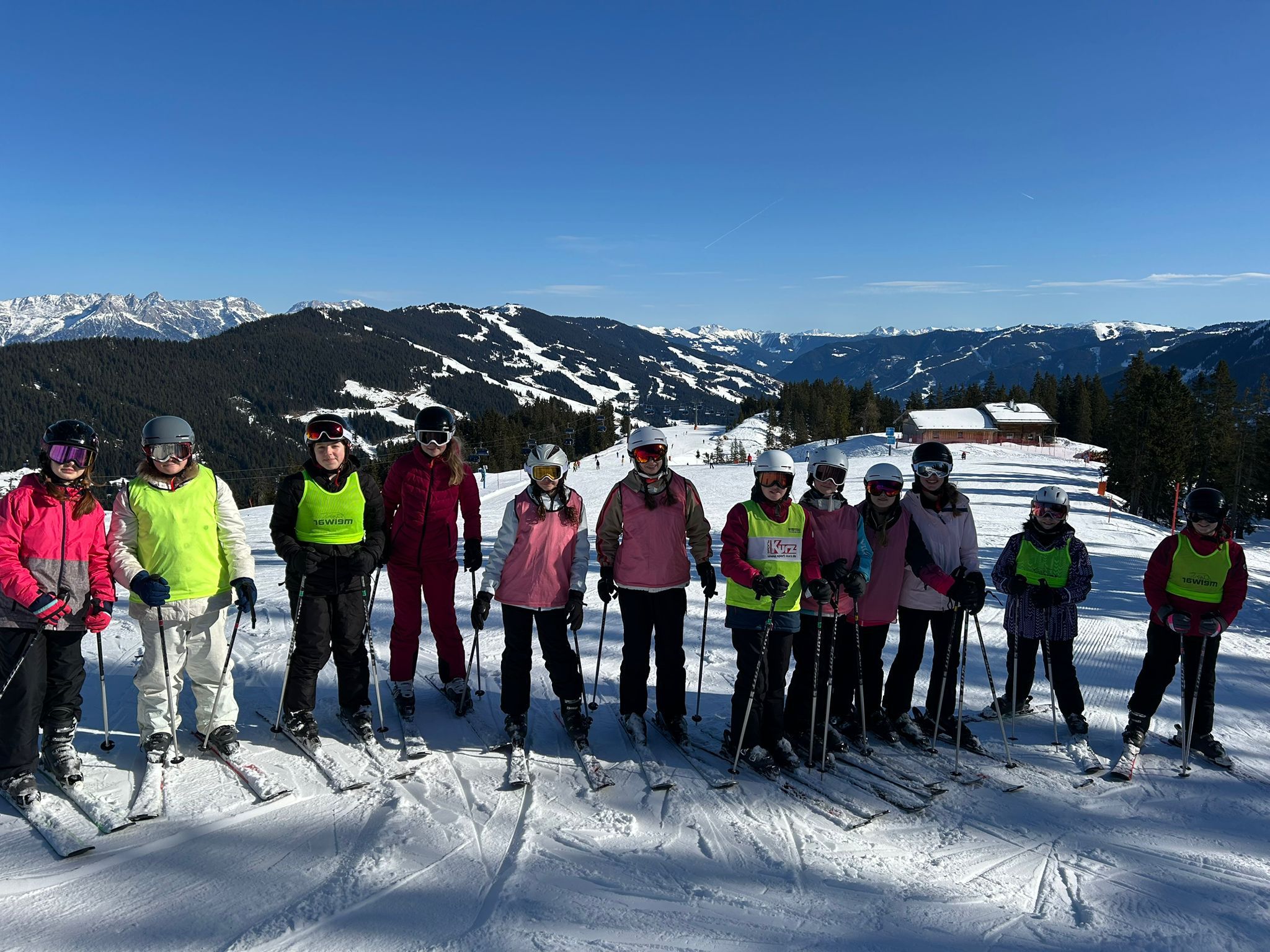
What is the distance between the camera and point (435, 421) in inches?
193

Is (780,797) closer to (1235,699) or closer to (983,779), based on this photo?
(983,779)

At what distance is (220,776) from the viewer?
4.08 metres

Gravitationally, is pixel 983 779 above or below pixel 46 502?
below

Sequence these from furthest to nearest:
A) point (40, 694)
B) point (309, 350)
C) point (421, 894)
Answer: point (309, 350) → point (40, 694) → point (421, 894)

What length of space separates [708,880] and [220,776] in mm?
2860

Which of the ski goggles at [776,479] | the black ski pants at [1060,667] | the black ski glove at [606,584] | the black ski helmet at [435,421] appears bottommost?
the black ski pants at [1060,667]

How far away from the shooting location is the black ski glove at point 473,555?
4.86 meters

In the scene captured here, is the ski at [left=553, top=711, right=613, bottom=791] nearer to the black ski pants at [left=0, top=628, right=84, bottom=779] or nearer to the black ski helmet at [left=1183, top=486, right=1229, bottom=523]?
the black ski pants at [left=0, top=628, right=84, bottom=779]

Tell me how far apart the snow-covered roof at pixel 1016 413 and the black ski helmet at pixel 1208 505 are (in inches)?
2707

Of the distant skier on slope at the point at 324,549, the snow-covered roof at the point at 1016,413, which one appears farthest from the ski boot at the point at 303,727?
the snow-covered roof at the point at 1016,413

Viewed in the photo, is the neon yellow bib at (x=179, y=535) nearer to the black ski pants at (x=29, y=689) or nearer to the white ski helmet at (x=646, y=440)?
the black ski pants at (x=29, y=689)

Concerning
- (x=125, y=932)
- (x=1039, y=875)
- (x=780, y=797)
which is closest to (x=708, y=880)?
(x=780, y=797)

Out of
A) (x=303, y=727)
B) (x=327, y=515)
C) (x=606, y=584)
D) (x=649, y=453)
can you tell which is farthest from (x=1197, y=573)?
(x=303, y=727)

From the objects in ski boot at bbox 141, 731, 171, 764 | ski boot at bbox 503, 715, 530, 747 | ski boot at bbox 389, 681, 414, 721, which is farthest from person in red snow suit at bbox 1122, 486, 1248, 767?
ski boot at bbox 141, 731, 171, 764
